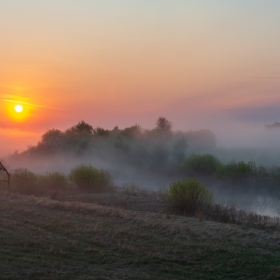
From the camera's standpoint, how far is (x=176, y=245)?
35.1ft

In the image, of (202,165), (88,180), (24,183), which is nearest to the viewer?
(24,183)

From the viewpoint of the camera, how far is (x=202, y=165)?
38.1 m

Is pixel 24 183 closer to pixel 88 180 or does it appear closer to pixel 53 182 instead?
pixel 53 182

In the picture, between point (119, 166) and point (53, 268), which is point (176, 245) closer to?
point (53, 268)

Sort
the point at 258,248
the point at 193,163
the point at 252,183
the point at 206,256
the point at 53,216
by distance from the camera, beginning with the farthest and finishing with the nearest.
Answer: the point at 193,163 → the point at 252,183 → the point at 53,216 → the point at 258,248 → the point at 206,256

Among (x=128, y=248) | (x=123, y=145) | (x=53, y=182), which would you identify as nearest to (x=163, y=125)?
(x=123, y=145)

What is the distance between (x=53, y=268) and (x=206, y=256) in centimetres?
356

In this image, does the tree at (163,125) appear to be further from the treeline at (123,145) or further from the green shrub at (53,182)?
the green shrub at (53,182)

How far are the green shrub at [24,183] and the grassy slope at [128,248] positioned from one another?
35.4 feet

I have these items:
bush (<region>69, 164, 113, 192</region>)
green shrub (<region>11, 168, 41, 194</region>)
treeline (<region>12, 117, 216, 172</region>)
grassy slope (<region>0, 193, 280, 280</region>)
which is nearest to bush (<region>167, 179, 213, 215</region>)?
grassy slope (<region>0, 193, 280, 280</region>)

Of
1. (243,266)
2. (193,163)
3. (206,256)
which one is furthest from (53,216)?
(193,163)

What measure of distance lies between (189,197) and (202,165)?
19.6 metres

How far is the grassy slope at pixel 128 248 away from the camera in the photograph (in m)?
8.41

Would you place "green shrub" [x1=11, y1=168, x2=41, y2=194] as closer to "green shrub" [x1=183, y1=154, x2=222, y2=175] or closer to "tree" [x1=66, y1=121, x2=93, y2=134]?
"green shrub" [x1=183, y1=154, x2=222, y2=175]
